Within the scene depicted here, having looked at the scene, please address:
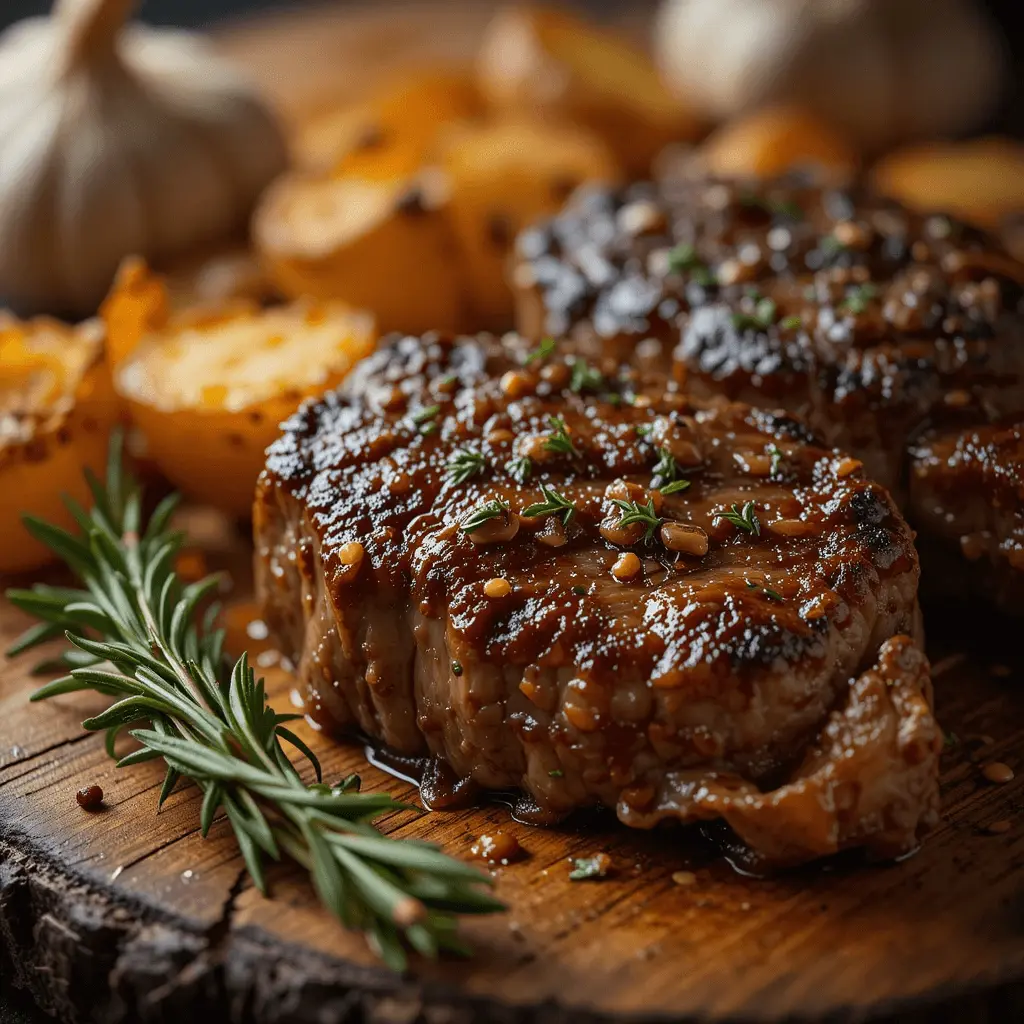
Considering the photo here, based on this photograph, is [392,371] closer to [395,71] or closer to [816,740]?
[816,740]

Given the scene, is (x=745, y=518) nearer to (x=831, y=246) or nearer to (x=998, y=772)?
(x=998, y=772)

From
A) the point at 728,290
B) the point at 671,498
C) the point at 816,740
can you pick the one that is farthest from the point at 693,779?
the point at 728,290

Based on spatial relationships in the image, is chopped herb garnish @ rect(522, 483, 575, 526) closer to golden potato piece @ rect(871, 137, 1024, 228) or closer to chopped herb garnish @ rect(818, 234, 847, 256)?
chopped herb garnish @ rect(818, 234, 847, 256)

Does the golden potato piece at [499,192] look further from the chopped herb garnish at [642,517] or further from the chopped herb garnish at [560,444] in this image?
the chopped herb garnish at [642,517]

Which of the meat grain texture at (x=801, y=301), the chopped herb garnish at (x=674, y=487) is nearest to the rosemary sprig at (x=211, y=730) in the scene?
the chopped herb garnish at (x=674, y=487)

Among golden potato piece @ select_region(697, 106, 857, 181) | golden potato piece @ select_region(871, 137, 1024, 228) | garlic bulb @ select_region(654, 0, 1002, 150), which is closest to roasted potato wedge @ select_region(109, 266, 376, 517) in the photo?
golden potato piece @ select_region(697, 106, 857, 181)

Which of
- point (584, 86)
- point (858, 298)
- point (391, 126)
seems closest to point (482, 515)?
point (858, 298)
